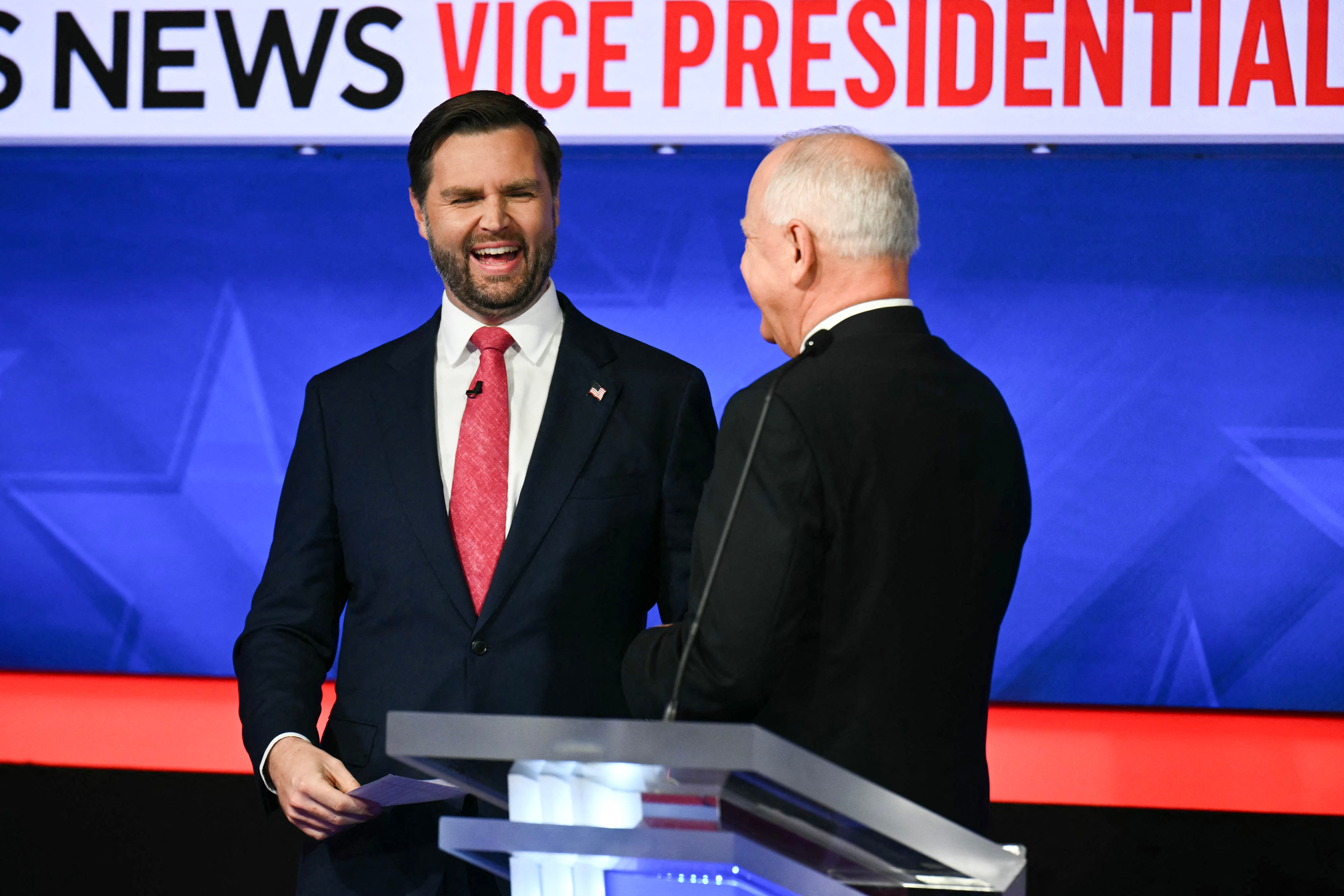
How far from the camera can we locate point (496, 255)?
1.77 metres

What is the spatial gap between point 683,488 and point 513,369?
10.8 inches

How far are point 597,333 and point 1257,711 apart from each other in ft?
6.60

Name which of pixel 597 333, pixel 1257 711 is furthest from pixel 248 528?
pixel 1257 711

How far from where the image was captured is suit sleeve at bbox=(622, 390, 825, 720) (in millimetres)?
1240

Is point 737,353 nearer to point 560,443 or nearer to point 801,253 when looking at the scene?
point 560,443

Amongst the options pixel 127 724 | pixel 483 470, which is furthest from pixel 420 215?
pixel 127 724

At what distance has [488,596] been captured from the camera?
162 cm

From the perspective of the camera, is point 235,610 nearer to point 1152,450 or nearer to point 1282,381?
point 1152,450

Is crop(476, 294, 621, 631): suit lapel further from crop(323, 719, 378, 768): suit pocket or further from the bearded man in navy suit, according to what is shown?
crop(323, 719, 378, 768): suit pocket

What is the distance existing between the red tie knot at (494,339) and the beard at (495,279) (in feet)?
0.08

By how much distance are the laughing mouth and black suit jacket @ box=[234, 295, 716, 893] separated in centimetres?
13

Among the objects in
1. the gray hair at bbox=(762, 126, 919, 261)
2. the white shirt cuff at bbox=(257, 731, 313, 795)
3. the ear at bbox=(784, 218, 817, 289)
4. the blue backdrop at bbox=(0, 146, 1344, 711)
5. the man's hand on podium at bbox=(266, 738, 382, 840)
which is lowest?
the man's hand on podium at bbox=(266, 738, 382, 840)

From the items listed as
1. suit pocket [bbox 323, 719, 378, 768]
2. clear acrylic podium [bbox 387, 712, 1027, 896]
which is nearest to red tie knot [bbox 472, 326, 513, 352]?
suit pocket [bbox 323, 719, 378, 768]

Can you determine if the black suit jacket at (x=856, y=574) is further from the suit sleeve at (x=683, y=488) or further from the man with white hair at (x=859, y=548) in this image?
the suit sleeve at (x=683, y=488)
